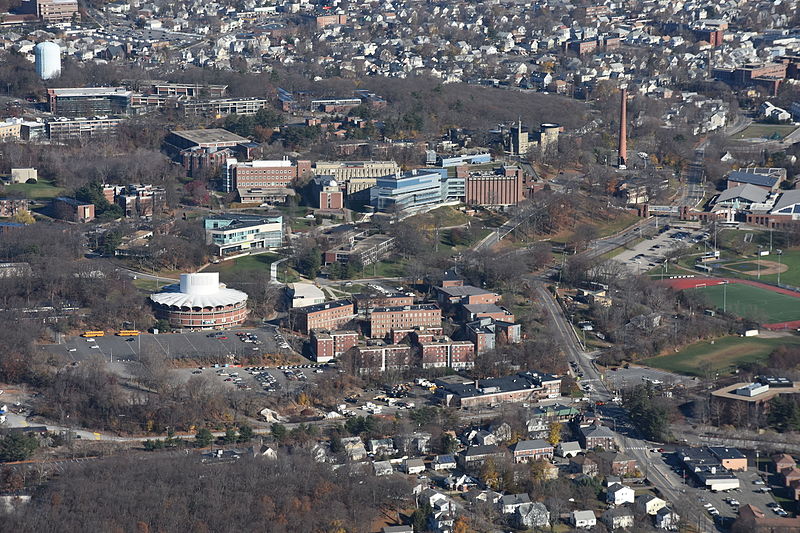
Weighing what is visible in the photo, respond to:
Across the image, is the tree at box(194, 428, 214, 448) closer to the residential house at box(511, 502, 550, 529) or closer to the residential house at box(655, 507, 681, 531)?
the residential house at box(511, 502, 550, 529)

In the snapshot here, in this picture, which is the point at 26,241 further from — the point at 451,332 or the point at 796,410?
the point at 796,410

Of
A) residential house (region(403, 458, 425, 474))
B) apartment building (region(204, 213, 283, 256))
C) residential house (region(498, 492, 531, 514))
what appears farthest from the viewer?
apartment building (region(204, 213, 283, 256))

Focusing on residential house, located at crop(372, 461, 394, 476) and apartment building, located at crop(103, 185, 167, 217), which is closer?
residential house, located at crop(372, 461, 394, 476)

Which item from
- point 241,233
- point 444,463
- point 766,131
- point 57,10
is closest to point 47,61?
point 57,10

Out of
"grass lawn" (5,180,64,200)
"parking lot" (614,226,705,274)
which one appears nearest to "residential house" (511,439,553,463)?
"parking lot" (614,226,705,274)

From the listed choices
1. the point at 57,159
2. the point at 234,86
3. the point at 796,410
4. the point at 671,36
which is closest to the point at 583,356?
the point at 796,410

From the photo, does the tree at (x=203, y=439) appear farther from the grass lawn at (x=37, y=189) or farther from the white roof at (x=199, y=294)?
the grass lawn at (x=37, y=189)

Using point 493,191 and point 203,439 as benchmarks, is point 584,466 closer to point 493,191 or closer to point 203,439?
point 203,439
